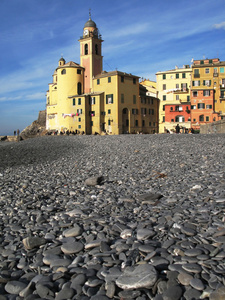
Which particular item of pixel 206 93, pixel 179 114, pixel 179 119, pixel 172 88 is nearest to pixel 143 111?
pixel 179 114

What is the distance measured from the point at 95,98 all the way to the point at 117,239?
48655mm

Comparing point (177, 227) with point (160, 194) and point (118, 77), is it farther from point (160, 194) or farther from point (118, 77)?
point (118, 77)

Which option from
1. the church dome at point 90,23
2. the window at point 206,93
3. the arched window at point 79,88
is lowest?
the window at point 206,93

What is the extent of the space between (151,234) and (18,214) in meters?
3.05

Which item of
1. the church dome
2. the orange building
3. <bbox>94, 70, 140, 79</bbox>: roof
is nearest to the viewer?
<bbox>94, 70, 140, 79</bbox>: roof

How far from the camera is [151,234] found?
4.00m

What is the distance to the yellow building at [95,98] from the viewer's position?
50.6 metres

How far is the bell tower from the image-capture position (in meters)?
53.7

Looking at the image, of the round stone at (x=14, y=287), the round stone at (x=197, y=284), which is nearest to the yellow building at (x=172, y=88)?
the round stone at (x=197, y=284)

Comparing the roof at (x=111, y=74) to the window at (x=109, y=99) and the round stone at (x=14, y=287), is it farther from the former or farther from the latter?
the round stone at (x=14, y=287)

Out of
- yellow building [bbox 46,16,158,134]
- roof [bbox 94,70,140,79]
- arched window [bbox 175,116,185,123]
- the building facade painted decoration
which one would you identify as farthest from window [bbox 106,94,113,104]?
arched window [bbox 175,116,185,123]

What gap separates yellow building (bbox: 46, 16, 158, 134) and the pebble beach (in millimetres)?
43245

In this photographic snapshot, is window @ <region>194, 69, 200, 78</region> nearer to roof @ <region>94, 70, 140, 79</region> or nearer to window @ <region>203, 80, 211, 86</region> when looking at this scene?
window @ <region>203, 80, 211, 86</region>

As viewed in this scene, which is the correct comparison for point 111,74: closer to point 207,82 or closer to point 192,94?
point 192,94
